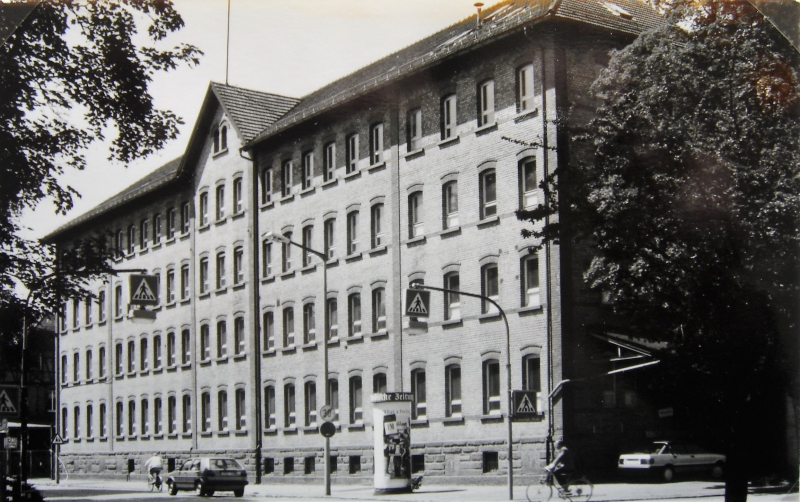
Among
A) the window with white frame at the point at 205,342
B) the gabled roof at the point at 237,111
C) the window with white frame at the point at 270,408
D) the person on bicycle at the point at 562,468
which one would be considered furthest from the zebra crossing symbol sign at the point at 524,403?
the window with white frame at the point at 205,342

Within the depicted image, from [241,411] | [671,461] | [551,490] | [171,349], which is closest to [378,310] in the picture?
[241,411]

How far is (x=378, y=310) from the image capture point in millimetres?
41344

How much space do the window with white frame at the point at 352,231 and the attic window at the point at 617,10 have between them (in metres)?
11.5

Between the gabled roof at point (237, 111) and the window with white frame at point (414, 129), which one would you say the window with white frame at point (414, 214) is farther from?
the gabled roof at point (237, 111)

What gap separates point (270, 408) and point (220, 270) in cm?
745

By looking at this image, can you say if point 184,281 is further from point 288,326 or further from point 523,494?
point 523,494

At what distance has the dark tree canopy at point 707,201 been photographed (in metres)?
17.8

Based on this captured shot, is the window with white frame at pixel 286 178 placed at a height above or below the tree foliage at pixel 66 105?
above

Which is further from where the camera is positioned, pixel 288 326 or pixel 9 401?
pixel 288 326

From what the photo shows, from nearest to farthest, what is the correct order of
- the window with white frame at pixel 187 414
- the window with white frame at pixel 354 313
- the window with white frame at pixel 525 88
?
the window with white frame at pixel 525 88 → the window with white frame at pixel 354 313 → the window with white frame at pixel 187 414

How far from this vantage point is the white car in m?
33.0

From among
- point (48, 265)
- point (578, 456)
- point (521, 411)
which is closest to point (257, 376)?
point (578, 456)

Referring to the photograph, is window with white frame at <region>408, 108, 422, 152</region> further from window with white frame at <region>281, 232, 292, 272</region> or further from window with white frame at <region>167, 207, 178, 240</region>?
window with white frame at <region>167, 207, 178, 240</region>

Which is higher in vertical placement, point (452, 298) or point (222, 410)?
point (452, 298)
